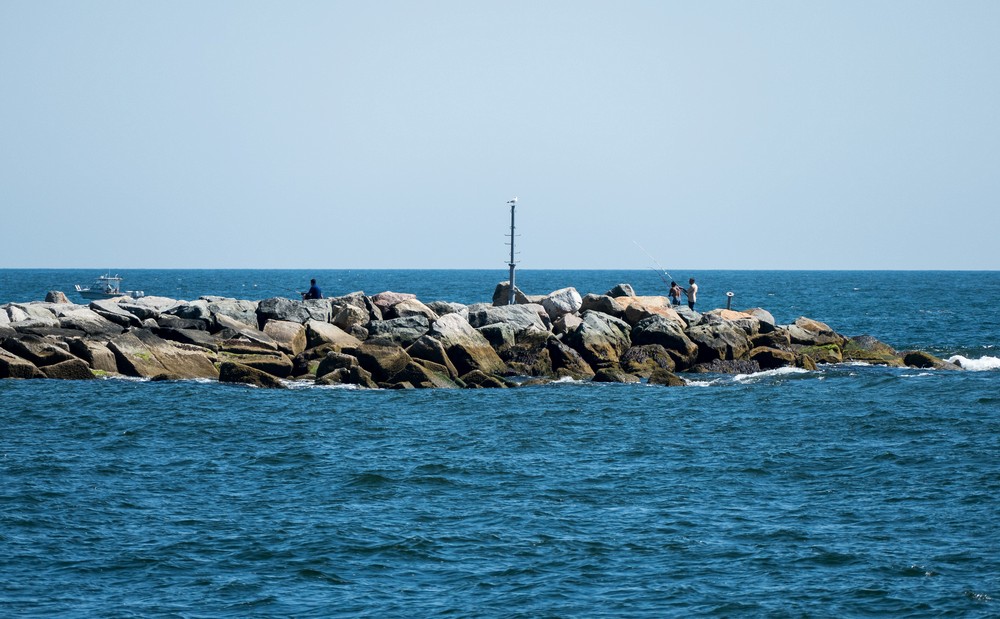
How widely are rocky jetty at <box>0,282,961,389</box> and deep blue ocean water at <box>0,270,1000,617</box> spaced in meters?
1.17

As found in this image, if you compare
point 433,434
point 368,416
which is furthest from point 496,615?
point 368,416

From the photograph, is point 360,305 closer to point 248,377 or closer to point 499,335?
point 499,335

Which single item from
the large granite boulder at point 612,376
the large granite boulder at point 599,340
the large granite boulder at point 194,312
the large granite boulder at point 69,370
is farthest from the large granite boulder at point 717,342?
the large granite boulder at point 69,370

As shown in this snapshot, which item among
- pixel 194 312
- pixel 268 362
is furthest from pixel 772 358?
pixel 194 312

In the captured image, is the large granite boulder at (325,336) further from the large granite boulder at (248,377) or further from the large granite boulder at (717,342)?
the large granite boulder at (717,342)

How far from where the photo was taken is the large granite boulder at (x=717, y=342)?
31562mm

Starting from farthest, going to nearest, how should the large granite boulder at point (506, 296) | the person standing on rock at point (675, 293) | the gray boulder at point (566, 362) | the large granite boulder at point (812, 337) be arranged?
1. the person standing on rock at point (675, 293)
2. the large granite boulder at point (506, 296)
3. the large granite boulder at point (812, 337)
4. the gray boulder at point (566, 362)

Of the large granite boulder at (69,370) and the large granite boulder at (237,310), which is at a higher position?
the large granite boulder at (237,310)

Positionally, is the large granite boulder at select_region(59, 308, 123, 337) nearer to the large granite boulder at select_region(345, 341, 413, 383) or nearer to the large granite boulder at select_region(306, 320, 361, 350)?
the large granite boulder at select_region(306, 320, 361, 350)

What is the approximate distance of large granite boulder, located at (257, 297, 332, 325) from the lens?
1262 inches

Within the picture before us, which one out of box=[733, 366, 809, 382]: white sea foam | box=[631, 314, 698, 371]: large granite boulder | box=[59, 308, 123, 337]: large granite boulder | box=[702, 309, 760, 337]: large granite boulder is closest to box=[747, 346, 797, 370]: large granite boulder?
box=[733, 366, 809, 382]: white sea foam

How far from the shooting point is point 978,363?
3341 cm

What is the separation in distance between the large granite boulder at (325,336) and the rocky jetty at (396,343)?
4 centimetres

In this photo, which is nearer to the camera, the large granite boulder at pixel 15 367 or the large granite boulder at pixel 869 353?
the large granite boulder at pixel 15 367
